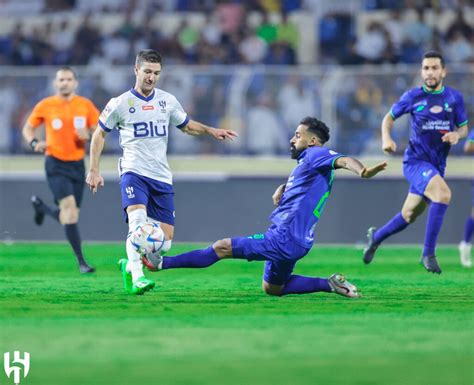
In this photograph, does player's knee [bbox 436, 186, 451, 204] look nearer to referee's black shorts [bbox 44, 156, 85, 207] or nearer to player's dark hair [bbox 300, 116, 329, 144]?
player's dark hair [bbox 300, 116, 329, 144]

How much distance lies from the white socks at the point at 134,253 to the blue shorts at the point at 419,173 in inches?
141

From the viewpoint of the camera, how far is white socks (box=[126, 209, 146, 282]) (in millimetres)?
8844

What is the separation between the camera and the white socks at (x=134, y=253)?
8844 millimetres

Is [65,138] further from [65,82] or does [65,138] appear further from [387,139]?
[387,139]

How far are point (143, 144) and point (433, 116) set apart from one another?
11.8 feet

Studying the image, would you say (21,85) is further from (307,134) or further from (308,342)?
(308,342)

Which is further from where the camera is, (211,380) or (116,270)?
(116,270)

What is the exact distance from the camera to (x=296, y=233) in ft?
28.3

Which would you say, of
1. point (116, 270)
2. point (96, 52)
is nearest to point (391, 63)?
point (96, 52)

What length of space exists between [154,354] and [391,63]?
43.3ft

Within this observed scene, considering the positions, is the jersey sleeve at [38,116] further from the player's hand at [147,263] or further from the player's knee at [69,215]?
the player's hand at [147,263]

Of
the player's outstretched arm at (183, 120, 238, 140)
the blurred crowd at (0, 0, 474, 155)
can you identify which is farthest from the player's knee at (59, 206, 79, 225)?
the blurred crowd at (0, 0, 474, 155)

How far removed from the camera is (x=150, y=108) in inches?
372
